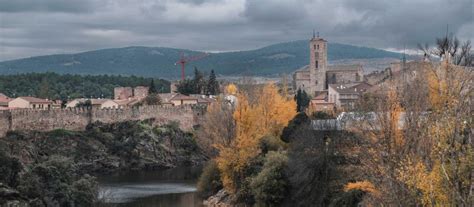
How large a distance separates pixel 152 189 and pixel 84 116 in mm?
30215

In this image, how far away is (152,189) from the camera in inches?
2125

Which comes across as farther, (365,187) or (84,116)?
(84,116)

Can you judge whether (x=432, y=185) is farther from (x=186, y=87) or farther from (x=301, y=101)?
(x=186, y=87)

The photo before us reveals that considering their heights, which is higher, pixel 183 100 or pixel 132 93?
pixel 132 93

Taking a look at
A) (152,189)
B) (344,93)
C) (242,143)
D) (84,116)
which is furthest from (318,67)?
(242,143)

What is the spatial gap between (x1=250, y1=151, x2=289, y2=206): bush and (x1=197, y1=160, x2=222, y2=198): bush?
8.31m

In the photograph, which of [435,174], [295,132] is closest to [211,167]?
[295,132]

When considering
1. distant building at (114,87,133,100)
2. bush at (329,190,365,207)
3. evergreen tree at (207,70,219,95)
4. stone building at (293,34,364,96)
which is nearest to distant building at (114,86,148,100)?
distant building at (114,87,133,100)

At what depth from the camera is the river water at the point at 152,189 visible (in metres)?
45.2

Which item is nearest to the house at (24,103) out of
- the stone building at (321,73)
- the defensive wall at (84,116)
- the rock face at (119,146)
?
the defensive wall at (84,116)

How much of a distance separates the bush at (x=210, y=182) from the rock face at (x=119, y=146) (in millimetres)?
24343

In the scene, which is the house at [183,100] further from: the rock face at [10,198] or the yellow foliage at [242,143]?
the rock face at [10,198]

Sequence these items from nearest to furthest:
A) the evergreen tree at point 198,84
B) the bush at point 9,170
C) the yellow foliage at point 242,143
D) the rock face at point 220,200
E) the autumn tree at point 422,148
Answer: the autumn tree at point 422,148 → the bush at point 9,170 → the rock face at point 220,200 → the yellow foliage at point 242,143 → the evergreen tree at point 198,84

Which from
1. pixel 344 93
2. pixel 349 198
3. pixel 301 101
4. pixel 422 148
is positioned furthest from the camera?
pixel 301 101
